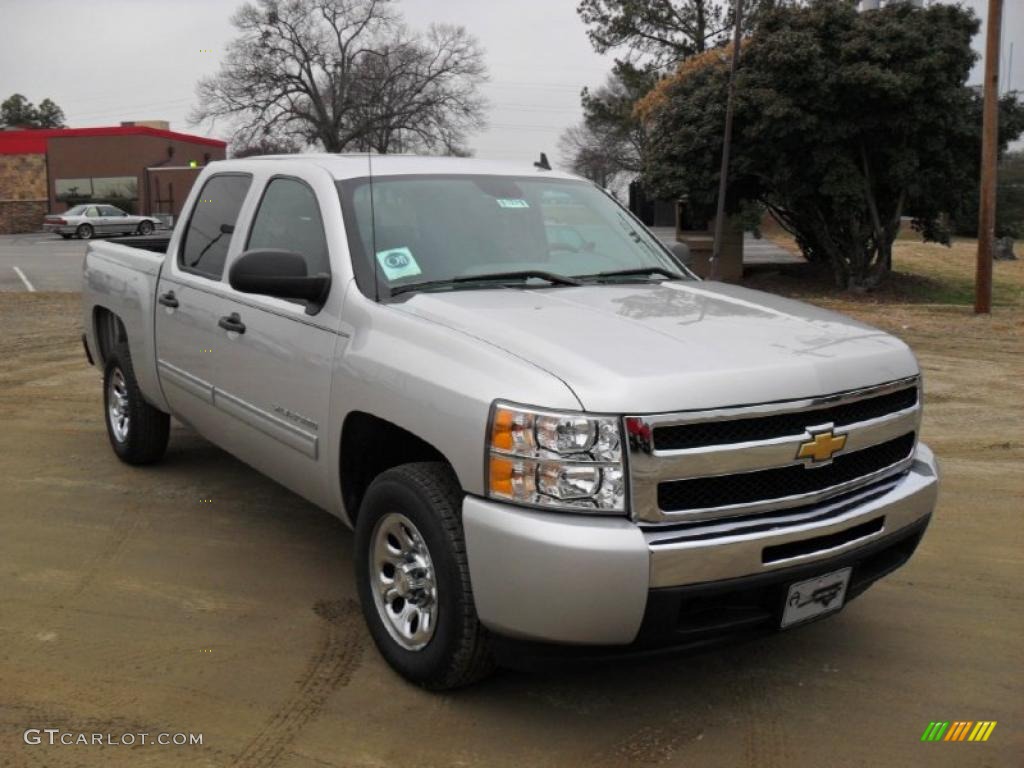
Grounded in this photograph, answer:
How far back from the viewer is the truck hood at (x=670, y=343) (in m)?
3.17

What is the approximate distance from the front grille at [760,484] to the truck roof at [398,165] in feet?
7.08

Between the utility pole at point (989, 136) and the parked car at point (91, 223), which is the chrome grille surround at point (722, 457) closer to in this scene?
the utility pole at point (989, 136)

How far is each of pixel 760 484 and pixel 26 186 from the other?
186 feet

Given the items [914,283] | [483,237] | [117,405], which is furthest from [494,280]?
[914,283]

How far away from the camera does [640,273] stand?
15.3 ft

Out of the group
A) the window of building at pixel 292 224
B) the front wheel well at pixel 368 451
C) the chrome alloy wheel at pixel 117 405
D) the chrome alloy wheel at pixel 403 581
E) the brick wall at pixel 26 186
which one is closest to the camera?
the chrome alloy wheel at pixel 403 581

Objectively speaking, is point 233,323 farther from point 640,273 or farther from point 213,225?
point 640,273

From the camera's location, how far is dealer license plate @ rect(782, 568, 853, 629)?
11.0 feet

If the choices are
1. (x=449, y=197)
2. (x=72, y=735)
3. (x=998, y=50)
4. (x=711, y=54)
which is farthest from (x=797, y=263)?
(x=72, y=735)

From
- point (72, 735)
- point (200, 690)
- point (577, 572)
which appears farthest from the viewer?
point (200, 690)

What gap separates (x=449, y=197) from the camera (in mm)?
4633

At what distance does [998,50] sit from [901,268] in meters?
11.4

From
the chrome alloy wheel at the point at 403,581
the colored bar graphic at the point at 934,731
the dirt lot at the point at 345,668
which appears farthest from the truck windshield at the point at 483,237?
the colored bar graphic at the point at 934,731

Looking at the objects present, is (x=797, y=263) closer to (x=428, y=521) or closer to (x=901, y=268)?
(x=901, y=268)
